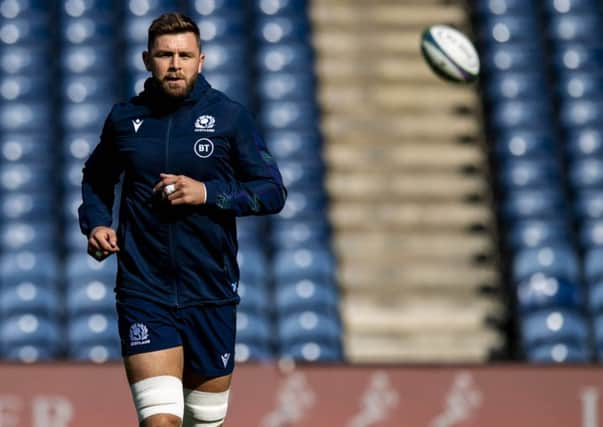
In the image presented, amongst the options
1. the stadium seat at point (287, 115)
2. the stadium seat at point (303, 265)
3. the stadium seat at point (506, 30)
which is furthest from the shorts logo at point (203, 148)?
the stadium seat at point (506, 30)

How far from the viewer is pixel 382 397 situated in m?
8.51

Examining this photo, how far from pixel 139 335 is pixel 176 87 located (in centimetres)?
80

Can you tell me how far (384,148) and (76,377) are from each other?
13.9 feet

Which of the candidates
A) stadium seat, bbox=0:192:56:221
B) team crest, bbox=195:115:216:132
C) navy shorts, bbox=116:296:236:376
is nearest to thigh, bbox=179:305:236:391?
navy shorts, bbox=116:296:236:376

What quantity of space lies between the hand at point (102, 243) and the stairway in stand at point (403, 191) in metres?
5.82

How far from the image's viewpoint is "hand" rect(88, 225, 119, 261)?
4.69 m

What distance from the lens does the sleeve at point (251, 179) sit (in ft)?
15.7

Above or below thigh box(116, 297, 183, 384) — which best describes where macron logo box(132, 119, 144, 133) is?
above

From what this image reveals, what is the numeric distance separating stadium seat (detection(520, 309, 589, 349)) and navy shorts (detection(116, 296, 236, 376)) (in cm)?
561

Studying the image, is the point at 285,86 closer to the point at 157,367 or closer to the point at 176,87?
the point at 176,87

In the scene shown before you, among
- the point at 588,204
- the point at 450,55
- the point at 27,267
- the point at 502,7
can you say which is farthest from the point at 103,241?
the point at 502,7

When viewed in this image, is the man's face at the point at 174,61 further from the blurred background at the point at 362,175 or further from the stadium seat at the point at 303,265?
the stadium seat at the point at 303,265

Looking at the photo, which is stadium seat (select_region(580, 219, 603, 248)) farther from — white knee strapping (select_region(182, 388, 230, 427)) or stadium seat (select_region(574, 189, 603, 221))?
white knee strapping (select_region(182, 388, 230, 427))

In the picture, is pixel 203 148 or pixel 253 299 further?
pixel 253 299
